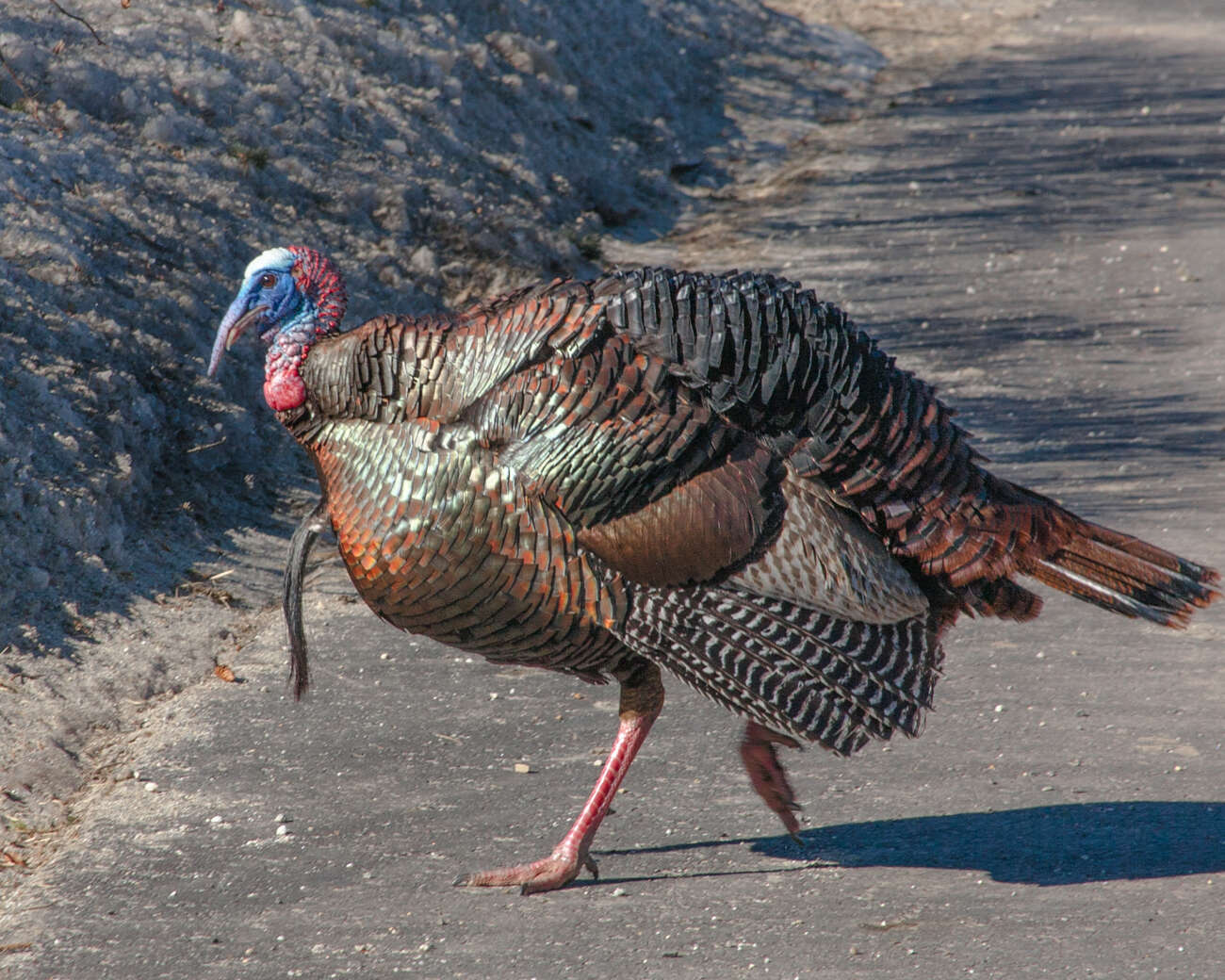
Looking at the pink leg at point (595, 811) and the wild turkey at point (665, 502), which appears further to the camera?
the pink leg at point (595, 811)

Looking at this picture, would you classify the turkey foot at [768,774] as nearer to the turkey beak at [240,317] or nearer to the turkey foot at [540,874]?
the turkey foot at [540,874]

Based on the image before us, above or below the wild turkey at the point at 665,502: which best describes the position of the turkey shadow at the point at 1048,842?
below

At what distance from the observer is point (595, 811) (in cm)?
387

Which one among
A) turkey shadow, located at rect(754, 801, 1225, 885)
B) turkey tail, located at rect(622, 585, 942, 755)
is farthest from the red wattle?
turkey shadow, located at rect(754, 801, 1225, 885)

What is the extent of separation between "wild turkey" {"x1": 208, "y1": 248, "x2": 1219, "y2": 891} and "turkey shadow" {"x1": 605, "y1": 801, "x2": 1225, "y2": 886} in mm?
267

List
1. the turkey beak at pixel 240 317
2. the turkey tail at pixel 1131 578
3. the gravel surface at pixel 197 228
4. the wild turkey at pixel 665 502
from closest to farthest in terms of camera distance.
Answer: the wild turkey at pixel 665 502 < the turkey tail at pixel 1131 578 < the turkey beak at pixel 240 317 < the gravel surface at pixel 197 228

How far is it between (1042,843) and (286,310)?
8.21 ft

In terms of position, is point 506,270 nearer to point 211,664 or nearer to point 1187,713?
point 211,664

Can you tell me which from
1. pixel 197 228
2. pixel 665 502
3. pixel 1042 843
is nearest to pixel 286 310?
pixel 665 502

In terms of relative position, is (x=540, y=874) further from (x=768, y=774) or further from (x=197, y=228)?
(x=197, y=228)

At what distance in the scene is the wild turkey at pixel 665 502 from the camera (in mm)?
3582

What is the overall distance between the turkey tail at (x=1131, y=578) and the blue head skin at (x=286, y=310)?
195cm

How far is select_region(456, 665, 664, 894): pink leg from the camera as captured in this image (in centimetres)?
386

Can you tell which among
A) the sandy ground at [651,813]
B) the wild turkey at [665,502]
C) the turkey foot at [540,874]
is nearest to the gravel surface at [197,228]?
the sandy ground at [651,813]
